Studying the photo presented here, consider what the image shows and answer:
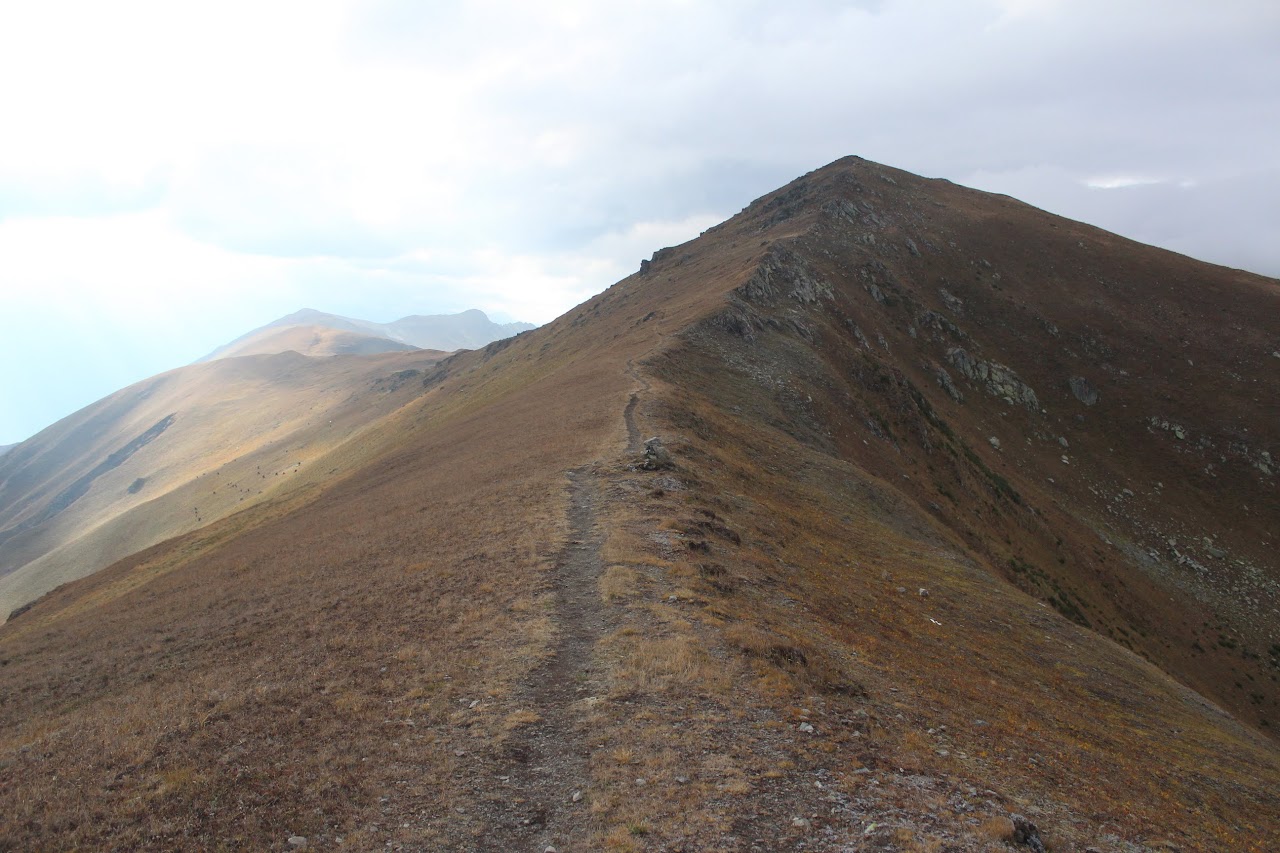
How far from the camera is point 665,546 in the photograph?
24234mm

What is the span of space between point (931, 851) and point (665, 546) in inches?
595

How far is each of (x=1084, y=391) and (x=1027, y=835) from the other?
299 ft

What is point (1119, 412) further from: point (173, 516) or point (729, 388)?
point (173, 516)

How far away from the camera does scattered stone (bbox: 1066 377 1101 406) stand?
8226 centimetres

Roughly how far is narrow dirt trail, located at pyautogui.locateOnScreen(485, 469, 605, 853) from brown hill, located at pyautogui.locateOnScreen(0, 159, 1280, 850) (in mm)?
82

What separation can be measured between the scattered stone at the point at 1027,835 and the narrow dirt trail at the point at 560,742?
24.1 feet

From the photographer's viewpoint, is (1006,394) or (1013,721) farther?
(1006,394)

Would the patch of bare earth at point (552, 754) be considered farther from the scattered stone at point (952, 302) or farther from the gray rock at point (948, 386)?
the scattered stone at point (952, 302)

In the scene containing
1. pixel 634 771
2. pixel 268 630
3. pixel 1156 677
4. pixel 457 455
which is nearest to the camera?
pixel 634 771

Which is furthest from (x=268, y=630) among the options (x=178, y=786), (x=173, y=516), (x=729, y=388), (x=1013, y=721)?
(x=173, y=516)

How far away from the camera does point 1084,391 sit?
272 feet

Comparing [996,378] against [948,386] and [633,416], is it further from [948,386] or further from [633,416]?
[633,416]

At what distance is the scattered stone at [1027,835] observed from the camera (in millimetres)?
10312

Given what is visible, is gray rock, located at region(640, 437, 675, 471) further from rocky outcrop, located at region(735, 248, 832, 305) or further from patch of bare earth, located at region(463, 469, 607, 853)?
rocky outcrop, located at region(735, 248, 832, 305)
